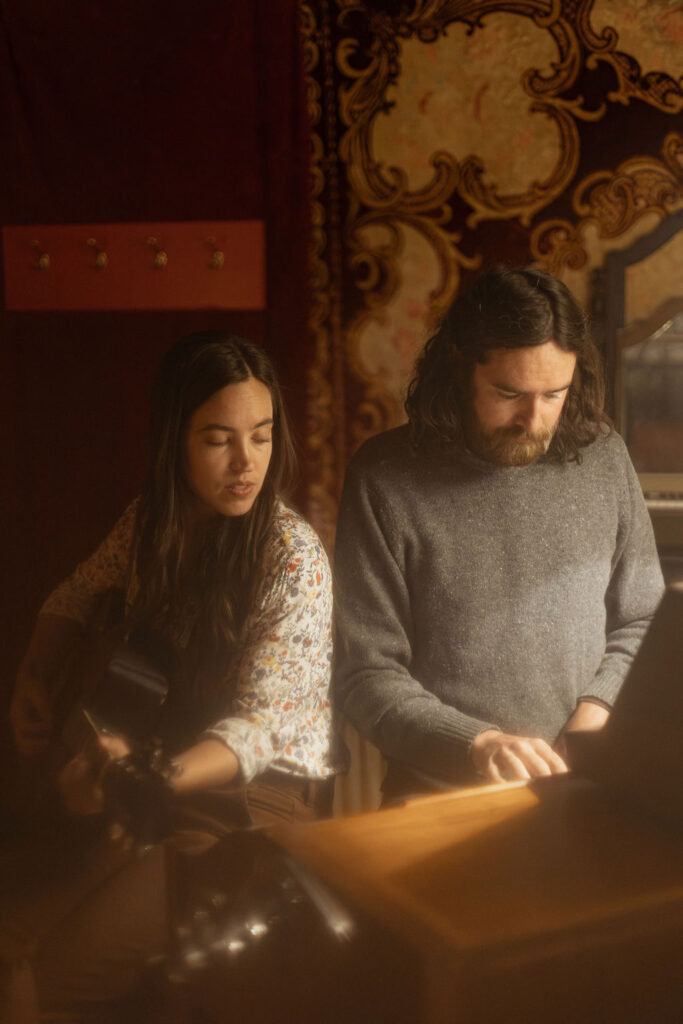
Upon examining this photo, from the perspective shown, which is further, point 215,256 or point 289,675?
point 215,256

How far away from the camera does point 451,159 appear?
4.91 feet

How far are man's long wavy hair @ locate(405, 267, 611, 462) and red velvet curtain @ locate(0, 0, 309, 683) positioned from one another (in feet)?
0.78

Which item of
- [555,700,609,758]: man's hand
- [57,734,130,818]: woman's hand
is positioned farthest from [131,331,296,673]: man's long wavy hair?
[555,700,609,758]: man's hand

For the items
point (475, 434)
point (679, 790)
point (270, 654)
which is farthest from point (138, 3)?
point (679, 790)

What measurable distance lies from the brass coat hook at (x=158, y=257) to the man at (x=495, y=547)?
0.38m

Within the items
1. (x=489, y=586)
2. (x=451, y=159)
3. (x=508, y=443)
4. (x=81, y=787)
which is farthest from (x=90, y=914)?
(x=451, y=159)

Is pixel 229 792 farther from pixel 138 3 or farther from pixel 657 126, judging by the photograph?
pixel 657 126

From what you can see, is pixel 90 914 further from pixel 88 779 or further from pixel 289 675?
pixel 289 675

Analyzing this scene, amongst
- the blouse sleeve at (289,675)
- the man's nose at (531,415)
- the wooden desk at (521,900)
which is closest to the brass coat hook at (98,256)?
the blouse sleeve at (289,675)

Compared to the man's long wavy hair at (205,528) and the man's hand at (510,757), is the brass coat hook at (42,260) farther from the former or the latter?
the man's hand at (510,757)

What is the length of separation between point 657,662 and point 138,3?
1152 millimetres

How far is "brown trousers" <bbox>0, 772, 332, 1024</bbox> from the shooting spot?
2.68 feet

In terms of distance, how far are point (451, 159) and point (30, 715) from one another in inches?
42.2

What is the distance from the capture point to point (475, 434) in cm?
128
